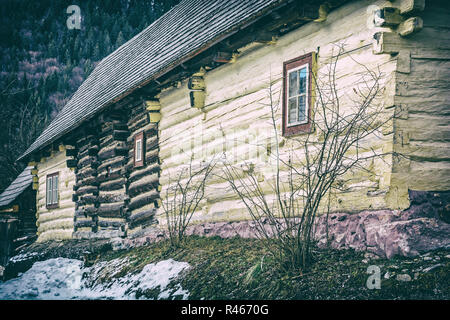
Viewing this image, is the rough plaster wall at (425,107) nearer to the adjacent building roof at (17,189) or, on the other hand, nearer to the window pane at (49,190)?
the window pane at (49,190)

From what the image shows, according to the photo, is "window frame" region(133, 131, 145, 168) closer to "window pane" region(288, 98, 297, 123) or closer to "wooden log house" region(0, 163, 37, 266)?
"window pane" region(288, 98, 297, 123)

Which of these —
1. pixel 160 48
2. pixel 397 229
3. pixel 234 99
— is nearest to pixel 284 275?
pixel 397 229

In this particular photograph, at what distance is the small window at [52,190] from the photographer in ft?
57.7

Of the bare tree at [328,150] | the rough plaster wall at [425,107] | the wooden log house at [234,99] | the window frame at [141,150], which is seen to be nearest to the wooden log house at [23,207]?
the wooden log house at [234,99]

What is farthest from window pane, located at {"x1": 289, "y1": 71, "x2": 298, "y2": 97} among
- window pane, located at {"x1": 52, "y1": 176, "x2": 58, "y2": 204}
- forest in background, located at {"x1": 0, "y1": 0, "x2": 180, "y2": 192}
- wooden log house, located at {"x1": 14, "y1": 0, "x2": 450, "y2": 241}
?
forest in background, located at {"x1": 0, "y1": 0, "x2": 180, "y2": 192}

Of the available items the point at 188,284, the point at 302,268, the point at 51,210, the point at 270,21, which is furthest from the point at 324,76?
the point at 51,210

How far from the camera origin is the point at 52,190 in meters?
17.9

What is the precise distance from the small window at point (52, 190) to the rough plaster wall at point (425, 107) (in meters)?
13.5

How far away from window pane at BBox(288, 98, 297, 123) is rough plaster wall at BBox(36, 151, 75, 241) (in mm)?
10219

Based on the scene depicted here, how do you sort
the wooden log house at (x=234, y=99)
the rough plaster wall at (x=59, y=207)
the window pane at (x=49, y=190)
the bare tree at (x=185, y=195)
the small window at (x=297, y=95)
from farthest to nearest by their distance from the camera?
1. the window pane at (x=49, y=190)
2. the rough plaster wall at (x=59, y=207)
3. the bare tree at (x=185, y=195)
4. the small window at (x=297, y=95)
5. the wooden log house at (x=234, y=99)

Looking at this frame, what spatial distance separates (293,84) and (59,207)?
1177 cm

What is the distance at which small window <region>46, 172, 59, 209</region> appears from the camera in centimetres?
1758

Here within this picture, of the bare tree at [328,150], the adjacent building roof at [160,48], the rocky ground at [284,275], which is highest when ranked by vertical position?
the adjacent building roof at [160,48]

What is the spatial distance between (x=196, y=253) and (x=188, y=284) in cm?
125
